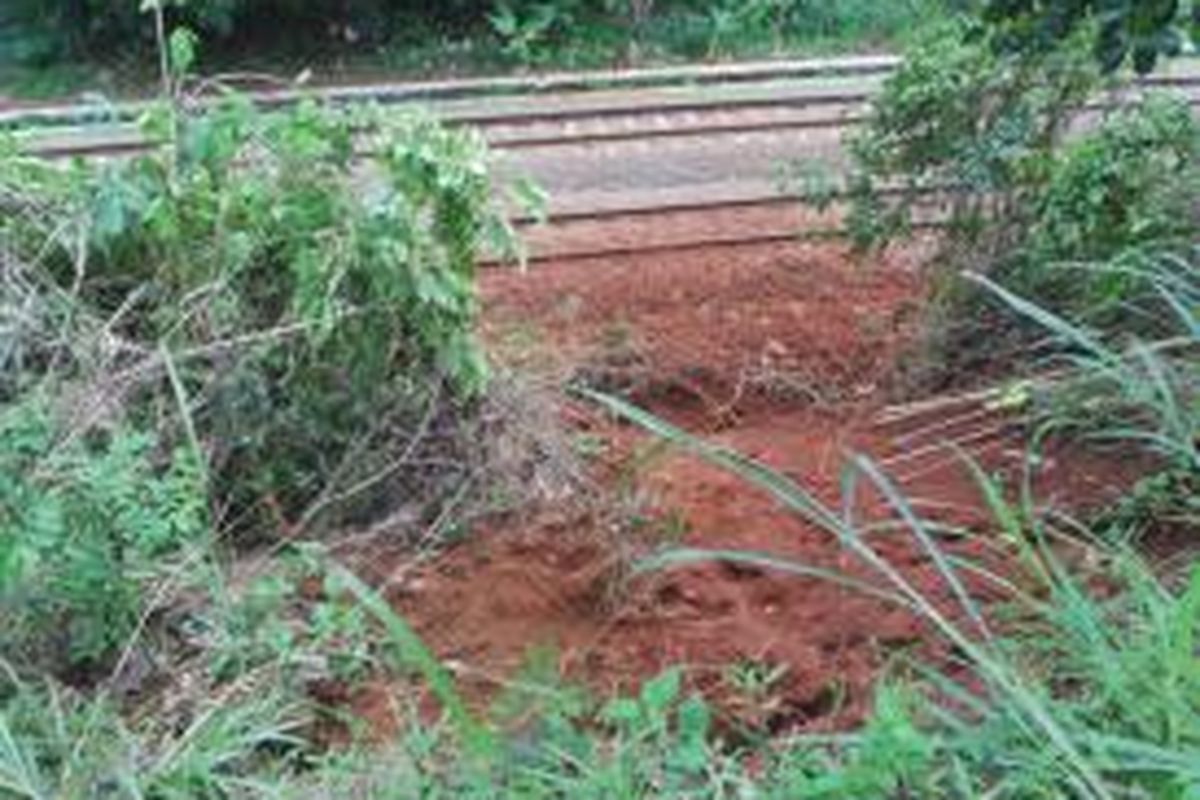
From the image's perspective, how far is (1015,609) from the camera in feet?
13.8

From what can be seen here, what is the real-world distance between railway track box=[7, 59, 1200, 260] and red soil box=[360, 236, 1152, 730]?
101 cm

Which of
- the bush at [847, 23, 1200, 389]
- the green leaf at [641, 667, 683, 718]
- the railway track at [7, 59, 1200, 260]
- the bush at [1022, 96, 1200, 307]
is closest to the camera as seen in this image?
the green leaf at [641, 667, 683, 718]

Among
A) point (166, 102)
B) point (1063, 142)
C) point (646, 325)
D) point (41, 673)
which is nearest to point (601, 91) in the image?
point (646, 325)

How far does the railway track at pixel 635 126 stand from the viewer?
880cm

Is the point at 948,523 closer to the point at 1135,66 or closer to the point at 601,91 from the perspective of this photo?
the point at 1135,66

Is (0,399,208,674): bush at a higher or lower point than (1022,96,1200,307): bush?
lower

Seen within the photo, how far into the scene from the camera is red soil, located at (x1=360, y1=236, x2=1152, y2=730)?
15.8 feet

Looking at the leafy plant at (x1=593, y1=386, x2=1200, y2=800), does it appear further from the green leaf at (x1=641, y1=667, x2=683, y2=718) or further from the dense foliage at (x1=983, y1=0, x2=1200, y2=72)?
the dense foliage at (x1=983, y1=0, x2=1200, y2=72)

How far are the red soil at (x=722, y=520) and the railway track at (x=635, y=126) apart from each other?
1010 mm

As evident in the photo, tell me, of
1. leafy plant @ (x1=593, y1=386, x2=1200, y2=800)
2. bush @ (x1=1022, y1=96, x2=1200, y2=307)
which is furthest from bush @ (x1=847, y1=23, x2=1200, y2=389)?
leafy plant @ (x1=593, y1=386, x2=1200, y2=800)

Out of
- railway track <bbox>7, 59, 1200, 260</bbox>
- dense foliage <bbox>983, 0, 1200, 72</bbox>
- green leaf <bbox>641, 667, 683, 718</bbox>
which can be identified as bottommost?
railway track <bbox>7, 59, 1200, 260</bbox>

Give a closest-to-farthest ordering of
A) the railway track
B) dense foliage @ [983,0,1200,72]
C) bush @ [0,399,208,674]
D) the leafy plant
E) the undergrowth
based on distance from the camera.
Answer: the leafy plant → the undergrowth → bush @ [0,399,208,674] → dense foliage @ [983,0,1200,72] → the railway track

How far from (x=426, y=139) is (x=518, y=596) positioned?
1.28 m

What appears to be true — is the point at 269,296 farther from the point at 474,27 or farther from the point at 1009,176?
the point at 474,27
